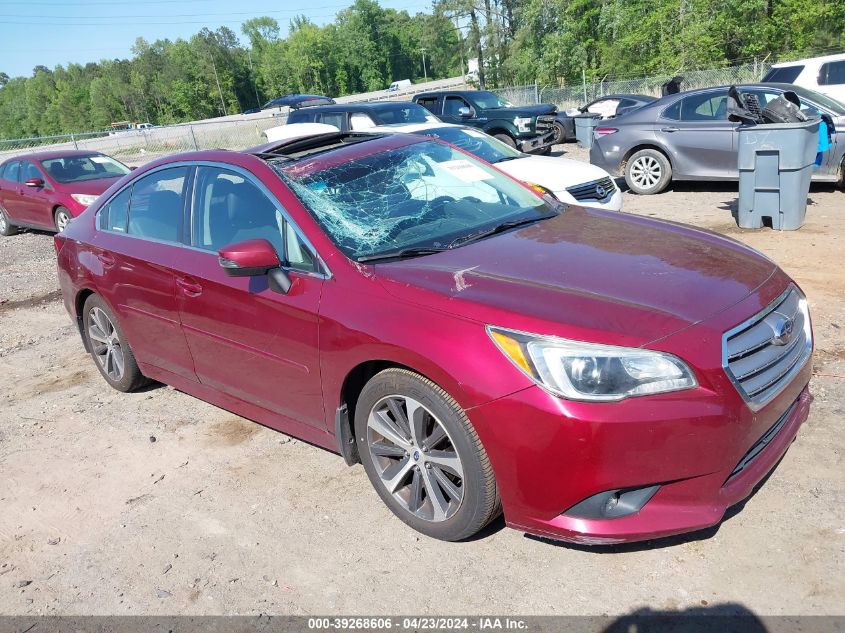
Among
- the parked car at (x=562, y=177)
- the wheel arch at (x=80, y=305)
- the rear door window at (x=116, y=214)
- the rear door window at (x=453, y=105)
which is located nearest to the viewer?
the rear door window at (x=116, y=214)

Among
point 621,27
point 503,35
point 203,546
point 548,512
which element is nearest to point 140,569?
point 203,546

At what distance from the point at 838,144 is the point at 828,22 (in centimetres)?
2409

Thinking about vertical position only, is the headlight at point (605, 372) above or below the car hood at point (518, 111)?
above

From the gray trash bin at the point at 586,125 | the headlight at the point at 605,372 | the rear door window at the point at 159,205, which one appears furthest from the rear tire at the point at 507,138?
the headlight at the point at 605,372

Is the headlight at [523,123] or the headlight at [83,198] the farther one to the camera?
the headlight at [523,123]

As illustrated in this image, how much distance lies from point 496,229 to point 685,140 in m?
7.86

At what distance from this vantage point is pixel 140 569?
3.25 m

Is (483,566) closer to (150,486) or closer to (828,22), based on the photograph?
(150,486)

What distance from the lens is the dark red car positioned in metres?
2.56

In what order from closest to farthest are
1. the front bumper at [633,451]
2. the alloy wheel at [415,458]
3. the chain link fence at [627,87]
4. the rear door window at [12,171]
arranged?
→ the front bumper at [633,451]
the alloy wheel at [415,458]
the rear door window at [12,171]
the chain link fence at [627,87]

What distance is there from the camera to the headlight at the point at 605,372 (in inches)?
99.7

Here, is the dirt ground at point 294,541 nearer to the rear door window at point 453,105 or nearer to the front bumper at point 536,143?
the front bumper at point 536,143

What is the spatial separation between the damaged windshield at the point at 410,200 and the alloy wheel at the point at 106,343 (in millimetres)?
2081

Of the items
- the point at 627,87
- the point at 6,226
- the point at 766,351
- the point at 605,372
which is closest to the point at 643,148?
the point at 766,351
